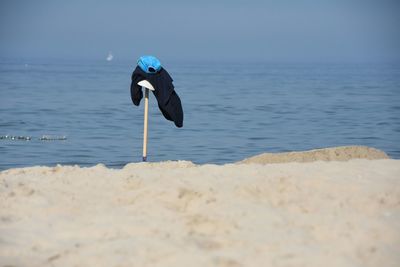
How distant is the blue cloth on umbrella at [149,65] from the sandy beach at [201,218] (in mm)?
2306

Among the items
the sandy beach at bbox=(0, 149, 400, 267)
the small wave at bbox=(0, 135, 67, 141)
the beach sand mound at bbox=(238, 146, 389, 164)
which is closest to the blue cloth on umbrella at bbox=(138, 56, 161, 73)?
the beach sand mound at bbox=(238, 146, 389, 164)

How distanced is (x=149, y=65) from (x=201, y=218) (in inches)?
164

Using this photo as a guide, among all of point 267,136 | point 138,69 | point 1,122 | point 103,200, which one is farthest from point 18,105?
point 103,200

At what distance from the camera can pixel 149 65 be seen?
10016 mm

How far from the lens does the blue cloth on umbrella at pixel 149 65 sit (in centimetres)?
1000

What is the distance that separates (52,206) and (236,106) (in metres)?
25.0

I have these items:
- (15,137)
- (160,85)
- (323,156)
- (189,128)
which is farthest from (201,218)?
(189,128)

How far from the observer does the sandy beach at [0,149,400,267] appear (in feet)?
18.1

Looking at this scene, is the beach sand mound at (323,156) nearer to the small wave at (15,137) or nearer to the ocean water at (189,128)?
the ocean water at (189,128)

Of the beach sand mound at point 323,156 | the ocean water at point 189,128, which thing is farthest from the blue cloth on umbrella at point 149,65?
the ocean water at point 189,128

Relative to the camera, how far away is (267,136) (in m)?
21.2

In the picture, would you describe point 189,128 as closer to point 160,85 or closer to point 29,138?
point 29,138

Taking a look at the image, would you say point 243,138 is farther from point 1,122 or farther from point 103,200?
point 103,200

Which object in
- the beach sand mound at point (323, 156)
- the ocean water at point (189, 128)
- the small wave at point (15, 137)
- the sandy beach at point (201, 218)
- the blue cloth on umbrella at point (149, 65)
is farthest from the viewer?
the small wave at point (15, 137)
